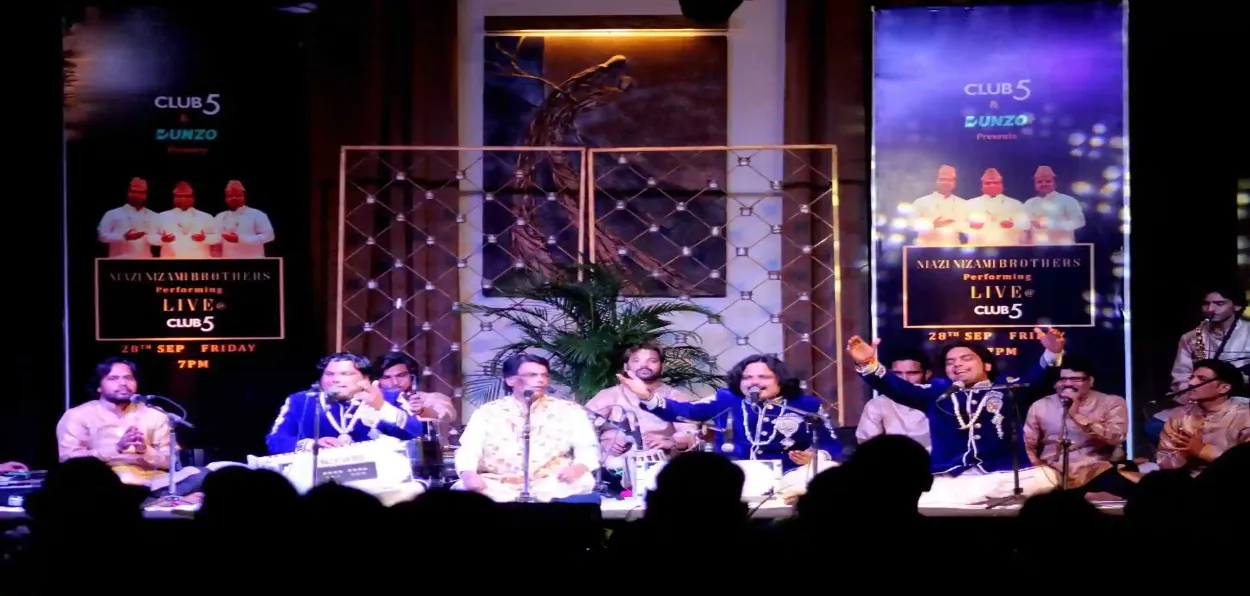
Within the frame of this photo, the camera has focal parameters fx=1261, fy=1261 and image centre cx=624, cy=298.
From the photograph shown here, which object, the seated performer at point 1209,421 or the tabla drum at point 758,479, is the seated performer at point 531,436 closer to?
the tabla drum at point 758,479

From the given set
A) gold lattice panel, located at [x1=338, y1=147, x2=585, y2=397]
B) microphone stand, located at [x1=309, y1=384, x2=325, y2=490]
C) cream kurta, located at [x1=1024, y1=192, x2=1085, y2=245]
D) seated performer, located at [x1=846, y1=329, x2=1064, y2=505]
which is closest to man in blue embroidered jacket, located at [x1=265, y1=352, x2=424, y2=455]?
microphone stand, located at [x1=309, y1=384, x2=325, y2=490]

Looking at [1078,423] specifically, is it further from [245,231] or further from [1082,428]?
[245,231]

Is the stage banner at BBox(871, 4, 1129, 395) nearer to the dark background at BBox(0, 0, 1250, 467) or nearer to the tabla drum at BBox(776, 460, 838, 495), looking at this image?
the dark background at BBox(0, 0, 1250, 467)

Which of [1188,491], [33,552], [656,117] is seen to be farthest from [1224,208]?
[33,552]

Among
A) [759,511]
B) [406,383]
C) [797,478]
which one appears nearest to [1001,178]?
[797,478]

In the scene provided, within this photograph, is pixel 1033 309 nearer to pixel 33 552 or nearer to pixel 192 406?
pixel 192 406

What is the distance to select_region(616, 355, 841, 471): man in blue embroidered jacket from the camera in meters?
6.17

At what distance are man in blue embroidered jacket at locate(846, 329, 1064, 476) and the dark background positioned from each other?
129 cm

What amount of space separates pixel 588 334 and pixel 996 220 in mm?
2450

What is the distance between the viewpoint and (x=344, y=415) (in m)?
6.20

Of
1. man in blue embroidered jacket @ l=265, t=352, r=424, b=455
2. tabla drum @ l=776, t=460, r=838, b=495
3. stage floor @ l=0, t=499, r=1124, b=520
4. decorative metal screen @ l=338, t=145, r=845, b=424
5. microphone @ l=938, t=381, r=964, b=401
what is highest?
decorative metal screen @ l=338, t=145, r=845, b=424

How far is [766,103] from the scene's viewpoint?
779 cm

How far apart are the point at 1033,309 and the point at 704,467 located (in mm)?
4955

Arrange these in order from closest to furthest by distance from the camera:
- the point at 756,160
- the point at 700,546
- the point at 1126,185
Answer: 1. the point at 700,546
2. the point at 1126,185
3. the point at 756,160
